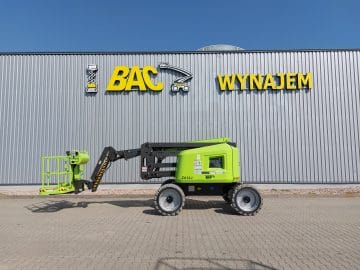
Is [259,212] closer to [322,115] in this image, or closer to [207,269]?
[207,269]

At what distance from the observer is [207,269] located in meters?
6.47

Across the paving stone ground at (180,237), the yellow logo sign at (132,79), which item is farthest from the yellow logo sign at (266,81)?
the paving stone ground at (180,237)

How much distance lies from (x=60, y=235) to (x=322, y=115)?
15.2 m

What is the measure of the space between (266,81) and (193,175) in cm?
923

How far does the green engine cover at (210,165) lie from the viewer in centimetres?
1287

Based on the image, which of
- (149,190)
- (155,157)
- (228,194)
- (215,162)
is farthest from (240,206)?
(149,190)

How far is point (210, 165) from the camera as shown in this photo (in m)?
13.0

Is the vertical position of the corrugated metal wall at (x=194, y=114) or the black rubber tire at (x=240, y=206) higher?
the corrugated metal wall at (x=194, y=114)

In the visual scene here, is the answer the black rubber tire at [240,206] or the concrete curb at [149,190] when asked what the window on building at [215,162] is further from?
the concrete curb at [149,190]

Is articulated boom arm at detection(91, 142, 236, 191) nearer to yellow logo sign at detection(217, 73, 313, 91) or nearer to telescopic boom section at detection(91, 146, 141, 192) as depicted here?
telescopic boom section at detection(91, 146, 141, 192)

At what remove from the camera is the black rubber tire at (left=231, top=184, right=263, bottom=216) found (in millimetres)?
12422

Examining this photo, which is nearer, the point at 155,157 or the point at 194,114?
the point at 155,157

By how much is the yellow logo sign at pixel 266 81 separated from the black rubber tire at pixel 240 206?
8.60 metres

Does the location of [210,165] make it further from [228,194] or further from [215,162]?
[228,194]
